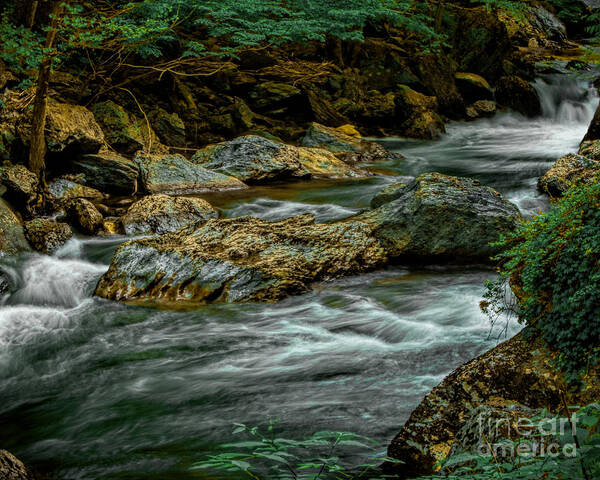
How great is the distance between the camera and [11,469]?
2.90 meters

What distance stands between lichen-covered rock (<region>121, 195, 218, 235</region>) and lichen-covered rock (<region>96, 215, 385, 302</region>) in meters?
1.65

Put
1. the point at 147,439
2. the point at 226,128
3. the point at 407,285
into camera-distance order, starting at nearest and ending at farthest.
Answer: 1. the point at 147,439
2. the point at 407,285
3. the point at 226,128

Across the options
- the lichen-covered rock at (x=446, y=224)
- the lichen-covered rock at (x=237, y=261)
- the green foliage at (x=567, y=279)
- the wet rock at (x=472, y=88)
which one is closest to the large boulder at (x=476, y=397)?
the green foliage at (x=567, y=279)

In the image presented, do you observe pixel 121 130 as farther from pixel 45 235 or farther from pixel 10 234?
pixel 10 234

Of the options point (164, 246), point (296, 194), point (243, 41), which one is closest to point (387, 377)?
point (164, 246)

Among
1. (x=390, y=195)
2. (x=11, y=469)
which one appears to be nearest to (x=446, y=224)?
(x=390, y=195)

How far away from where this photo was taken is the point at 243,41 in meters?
14.6

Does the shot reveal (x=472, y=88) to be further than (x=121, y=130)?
Yes

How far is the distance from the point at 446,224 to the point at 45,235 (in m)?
6.19

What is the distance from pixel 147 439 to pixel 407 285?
13.0 feet

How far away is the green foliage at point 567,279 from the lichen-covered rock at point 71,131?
10215 mm

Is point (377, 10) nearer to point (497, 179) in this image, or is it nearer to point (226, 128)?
point (226, 128)

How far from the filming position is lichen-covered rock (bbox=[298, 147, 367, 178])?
44.2 feet

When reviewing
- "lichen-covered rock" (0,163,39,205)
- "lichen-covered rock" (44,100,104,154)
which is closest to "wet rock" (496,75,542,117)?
"lichen-covered rock" (44,100,104,154)
